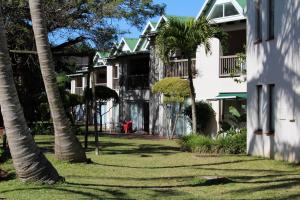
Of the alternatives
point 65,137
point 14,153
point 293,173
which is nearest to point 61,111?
point 65,137

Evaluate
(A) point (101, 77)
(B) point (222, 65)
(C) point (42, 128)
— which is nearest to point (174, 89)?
(B) point (222, 65)

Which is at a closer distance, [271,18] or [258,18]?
[271,18]

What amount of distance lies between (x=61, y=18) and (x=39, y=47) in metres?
10.1

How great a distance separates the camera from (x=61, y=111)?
590 inches

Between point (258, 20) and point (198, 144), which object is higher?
point (258, 20)

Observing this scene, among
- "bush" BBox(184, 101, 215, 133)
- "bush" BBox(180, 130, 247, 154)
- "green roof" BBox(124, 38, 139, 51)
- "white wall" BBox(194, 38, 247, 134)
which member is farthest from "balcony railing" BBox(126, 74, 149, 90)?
"bush" BBox(180, 130, 247, 154)

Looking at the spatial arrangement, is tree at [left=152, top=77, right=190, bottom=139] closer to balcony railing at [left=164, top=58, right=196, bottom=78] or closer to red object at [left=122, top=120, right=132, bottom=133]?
balcony railing at [left=164, top=58, right=196, bottom=78]

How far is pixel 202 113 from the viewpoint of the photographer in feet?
99.7

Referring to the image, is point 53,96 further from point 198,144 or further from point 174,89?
point 174,89

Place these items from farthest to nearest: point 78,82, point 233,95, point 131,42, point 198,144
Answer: point 78,82 → point 131,42 → point 233,95 → point 198,144

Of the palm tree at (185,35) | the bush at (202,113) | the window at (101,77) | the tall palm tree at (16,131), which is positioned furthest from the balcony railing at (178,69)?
the tall palm tree at (16,131)

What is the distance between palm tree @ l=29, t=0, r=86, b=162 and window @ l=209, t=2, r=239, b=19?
16249mm

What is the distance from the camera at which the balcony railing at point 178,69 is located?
1303 inches

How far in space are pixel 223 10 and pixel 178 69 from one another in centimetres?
530
